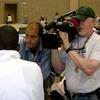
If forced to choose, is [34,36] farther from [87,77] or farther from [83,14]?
[87,77]

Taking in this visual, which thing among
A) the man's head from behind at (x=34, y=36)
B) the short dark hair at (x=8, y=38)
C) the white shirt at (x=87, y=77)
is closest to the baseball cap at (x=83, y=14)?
the white shirt at (x=87, y=77)

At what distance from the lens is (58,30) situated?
9.38 ft

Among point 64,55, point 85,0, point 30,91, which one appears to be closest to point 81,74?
point 64,55

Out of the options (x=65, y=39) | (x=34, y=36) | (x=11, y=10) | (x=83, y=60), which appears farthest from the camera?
(x=11, y=10)

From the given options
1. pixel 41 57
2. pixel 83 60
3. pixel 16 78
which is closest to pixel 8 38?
pixel 16 78

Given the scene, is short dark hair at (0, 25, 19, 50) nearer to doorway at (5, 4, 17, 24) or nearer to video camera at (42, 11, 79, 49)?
video camera at (42, 11, 79, 49)

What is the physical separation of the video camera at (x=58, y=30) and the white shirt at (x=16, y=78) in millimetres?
915

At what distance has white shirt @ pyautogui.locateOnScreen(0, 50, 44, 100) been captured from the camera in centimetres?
179

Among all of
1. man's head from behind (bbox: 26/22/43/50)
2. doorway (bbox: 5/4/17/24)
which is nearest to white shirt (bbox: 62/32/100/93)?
man's head from behind (bbox: 26/22/43/50)

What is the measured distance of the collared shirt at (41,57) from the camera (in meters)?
3.07

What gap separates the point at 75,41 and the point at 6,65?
46.2 inches

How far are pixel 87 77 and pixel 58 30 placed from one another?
45 centimetres

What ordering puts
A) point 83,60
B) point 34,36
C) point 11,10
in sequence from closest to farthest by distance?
1. point 83,60
2. point 34,36
3. point 11,10

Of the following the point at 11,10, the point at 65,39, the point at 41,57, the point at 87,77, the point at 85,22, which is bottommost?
the point at 87,77
